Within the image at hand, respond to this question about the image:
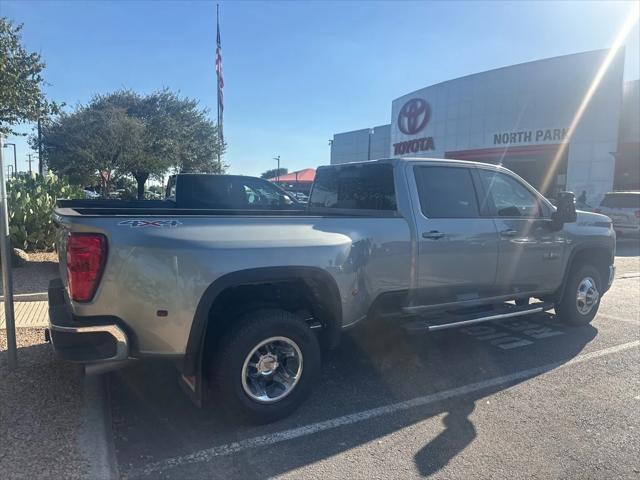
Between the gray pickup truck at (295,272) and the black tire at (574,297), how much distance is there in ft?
1.14

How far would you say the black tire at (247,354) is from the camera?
335 centimetres

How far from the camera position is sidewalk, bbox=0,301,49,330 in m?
5.28

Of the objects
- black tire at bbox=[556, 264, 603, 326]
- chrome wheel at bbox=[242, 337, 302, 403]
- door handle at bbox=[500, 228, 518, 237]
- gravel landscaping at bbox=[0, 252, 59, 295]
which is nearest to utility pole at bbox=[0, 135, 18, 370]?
chrome wheel at bbox=[242, 337, 302, 403]

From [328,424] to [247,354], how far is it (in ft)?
2.70

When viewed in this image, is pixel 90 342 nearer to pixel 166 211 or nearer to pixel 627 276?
pixel 166 211

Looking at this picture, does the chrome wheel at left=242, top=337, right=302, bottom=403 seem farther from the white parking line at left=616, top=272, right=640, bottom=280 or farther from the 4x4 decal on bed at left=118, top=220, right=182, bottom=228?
the white parking line at left=616, top=272, right=640, bottom=280

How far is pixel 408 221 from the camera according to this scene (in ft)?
14.1

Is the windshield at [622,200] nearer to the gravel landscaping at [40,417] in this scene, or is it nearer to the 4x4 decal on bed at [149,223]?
the 4x4 decal on bed at [149,223]

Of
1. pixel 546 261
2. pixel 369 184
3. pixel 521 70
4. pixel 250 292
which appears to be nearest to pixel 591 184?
pixel 521 70

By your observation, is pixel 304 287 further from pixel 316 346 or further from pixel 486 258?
pixel 486 258

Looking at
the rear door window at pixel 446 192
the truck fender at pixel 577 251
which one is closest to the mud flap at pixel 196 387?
the rear door window at pixel 446 192

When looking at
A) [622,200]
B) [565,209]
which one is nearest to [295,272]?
[565,209]

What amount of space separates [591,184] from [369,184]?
927 inches

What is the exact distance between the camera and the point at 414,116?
3294cm
